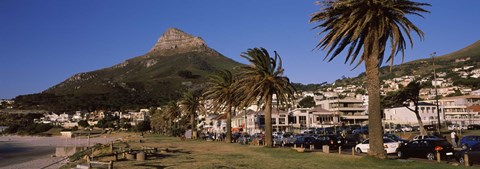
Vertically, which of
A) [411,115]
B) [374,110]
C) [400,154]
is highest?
[411,115]

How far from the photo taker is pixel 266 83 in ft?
127

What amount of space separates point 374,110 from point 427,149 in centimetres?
520

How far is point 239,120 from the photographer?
114 meters

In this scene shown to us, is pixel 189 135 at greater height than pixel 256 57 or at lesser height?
lesser

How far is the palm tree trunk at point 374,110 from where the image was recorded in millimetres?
23125

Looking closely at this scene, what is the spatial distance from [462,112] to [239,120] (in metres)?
60.4

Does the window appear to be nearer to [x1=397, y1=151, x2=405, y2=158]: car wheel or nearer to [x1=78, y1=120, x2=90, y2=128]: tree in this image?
[x1=397, y1=151, x2=405, y2=158]: car wheel

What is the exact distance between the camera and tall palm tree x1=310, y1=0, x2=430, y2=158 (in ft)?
74.0

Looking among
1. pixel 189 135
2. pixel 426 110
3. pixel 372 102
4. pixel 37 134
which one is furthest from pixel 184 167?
pixel 37 134

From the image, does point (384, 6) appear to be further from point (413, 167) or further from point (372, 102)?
point (413, 167)

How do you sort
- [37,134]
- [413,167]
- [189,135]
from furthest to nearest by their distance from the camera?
[37,134]
[189,135]
[413,167]

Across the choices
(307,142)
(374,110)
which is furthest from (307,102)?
(374,110)

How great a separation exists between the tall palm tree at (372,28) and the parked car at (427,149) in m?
4.15

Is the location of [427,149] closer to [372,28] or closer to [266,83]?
[372,28]
